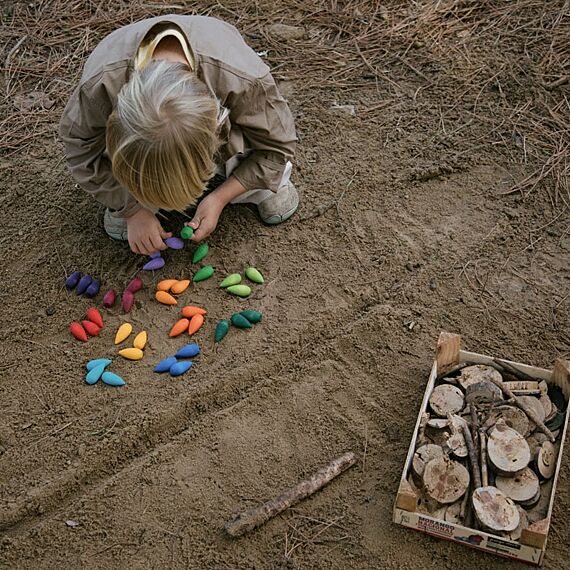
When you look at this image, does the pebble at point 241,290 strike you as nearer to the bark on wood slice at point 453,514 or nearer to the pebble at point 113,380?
the pebble at point 113,380

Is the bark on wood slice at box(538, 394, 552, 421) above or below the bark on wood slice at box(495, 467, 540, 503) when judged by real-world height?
below

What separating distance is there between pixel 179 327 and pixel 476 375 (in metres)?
1.12

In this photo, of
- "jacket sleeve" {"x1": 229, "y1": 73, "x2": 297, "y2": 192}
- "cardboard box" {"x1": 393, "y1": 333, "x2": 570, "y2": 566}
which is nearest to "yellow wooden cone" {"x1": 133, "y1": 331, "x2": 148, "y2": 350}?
"jacket sleeve" {"x1": 229, "y1": 73, "x2": 297, "y2": 192}

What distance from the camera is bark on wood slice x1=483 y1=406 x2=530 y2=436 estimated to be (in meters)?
2.47

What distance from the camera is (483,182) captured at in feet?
11.5

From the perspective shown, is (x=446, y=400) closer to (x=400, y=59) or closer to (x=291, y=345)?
(x=291, y=345)

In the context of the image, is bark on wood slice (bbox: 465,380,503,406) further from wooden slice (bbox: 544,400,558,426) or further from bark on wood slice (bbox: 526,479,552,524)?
bark on wood slice (bbox: 526,479,552,524)

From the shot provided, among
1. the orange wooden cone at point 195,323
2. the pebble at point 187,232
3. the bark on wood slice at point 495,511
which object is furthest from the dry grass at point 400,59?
the bark on wood slice at point 495,511

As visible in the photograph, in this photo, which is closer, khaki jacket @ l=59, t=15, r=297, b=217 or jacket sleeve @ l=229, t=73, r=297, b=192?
khaki jacket @ l=59, t=15, r=297, b=217

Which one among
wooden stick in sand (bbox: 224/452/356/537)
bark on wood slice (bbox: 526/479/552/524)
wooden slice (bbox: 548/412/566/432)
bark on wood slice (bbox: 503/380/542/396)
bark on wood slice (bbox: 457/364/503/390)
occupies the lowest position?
wooden stick in sand (bbox: 224/452/356/537)

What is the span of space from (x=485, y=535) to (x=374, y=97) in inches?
94.6

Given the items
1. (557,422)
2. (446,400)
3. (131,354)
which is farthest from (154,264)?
(557,422)

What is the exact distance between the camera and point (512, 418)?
2482 mm

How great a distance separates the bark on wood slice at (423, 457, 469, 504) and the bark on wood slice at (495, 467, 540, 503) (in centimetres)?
11
